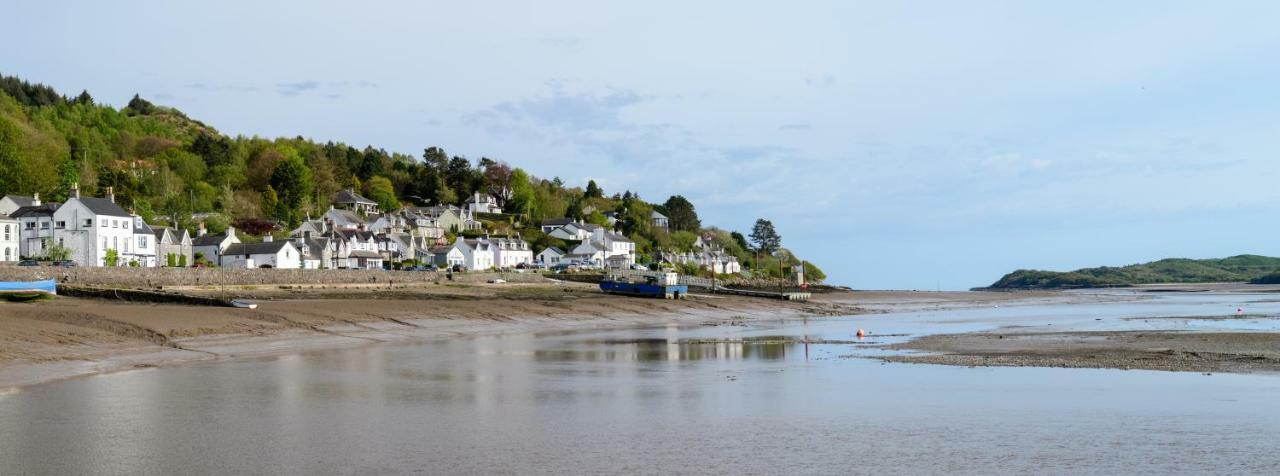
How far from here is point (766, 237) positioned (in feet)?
603

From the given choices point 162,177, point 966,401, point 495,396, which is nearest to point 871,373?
point 966,401

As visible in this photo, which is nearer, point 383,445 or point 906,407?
point 383,445

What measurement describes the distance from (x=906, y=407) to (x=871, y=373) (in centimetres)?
658

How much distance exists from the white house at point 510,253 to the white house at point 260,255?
32376 mm

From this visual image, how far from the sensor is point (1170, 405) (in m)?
18.5

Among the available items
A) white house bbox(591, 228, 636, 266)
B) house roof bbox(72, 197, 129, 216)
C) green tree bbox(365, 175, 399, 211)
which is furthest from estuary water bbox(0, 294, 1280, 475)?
green tree bbox(365, 175, 399, 211)

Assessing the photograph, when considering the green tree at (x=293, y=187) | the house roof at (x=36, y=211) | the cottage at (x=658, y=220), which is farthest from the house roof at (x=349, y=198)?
the house roof at (x=36, y=211)

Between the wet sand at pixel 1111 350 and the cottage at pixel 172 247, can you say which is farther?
the cottage at pixel 172 247

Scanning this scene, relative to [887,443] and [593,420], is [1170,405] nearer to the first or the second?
[887,443]

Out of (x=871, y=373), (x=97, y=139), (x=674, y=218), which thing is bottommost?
(x=871, y=373)

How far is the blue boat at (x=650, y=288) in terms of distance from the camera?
7375 centimetres

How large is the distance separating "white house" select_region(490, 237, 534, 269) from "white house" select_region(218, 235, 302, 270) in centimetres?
3238

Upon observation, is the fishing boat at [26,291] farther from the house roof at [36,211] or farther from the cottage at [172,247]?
the cottage at [172,247]

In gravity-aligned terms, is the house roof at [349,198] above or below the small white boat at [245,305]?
above
